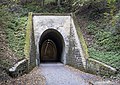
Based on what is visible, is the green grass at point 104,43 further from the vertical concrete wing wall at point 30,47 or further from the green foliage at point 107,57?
the vertical concrete wing wall at point 30,47

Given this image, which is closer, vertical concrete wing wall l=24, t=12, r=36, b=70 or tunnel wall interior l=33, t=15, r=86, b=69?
vertical concrete wing wall l=24, t=12, r=36, b=70

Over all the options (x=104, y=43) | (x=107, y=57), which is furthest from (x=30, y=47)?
(x=107, y=57)

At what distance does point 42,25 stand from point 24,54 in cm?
501

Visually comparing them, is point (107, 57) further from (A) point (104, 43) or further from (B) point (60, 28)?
(B) point (60, 28)

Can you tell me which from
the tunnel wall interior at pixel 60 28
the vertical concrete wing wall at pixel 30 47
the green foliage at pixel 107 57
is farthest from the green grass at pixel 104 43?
the vertical concrete wing wall at pixel 30 47

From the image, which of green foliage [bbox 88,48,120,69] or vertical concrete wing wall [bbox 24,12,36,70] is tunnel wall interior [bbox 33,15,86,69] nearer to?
vertical concrete wing wall [bbox 24,12,36,70]

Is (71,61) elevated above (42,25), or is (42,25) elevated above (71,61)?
(42,25)

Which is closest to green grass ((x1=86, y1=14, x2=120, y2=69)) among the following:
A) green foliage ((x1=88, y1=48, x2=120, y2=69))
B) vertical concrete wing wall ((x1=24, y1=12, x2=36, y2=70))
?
green foliage ((x1=88, y1=48, x2=120, y2=69))

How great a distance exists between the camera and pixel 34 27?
55.2 feet

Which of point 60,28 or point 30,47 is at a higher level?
point 60,28

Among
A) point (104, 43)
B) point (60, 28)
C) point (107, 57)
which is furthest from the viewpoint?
point (60, 28)

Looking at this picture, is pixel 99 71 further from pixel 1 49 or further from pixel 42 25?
pixel 42 25

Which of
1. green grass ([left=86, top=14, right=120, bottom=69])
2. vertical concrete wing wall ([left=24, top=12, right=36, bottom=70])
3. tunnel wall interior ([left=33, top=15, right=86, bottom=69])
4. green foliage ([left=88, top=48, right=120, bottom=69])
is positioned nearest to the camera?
green foliage ([left=88, top=48, right=120, bottom=69])

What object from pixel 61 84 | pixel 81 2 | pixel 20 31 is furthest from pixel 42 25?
pixel 61 84
